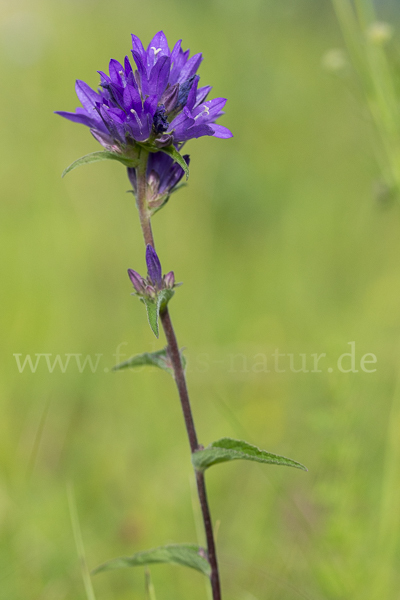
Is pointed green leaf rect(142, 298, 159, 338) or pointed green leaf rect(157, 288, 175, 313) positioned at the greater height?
pointed green leaf rect(157, 288, 175, 313)

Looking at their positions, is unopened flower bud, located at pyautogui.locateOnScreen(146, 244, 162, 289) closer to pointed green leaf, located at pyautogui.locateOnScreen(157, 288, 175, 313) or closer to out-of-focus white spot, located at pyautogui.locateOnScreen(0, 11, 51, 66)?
pointed green leaf, located at pyautogui.locateOnScreen(157, 288, 175, 313)

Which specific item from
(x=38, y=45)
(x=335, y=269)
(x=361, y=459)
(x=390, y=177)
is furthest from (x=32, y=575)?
(x=38, y=45)

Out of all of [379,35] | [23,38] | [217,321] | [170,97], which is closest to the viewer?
[170,97]

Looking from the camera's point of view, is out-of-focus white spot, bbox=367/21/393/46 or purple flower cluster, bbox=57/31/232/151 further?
out-of-focus white spot, bbox=367/21/393/46

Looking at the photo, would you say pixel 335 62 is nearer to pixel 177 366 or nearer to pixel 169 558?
pixel 177 366

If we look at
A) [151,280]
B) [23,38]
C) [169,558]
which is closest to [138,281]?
[151,280]

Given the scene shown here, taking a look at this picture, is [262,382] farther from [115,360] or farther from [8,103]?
[8,103]

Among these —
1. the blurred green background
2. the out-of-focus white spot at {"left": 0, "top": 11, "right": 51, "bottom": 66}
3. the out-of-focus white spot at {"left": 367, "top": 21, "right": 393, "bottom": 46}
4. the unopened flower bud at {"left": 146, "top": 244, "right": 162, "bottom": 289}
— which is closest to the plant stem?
the unopened flower bud at {"left": 146, "top": 244, "right": 162, "bottom": 289}
